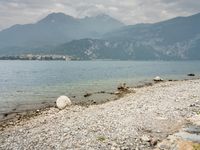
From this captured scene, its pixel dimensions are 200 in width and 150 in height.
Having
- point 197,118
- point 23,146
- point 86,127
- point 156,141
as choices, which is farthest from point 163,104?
point 23,146

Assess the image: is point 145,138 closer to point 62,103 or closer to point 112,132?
point 112,132

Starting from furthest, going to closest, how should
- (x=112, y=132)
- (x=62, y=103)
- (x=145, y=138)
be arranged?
1. (x=62, y=103)
2. (x=112, y=132)
3. (x=145, y=138)

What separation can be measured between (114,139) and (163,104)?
1558cm

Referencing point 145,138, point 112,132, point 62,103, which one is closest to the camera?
point 145,138

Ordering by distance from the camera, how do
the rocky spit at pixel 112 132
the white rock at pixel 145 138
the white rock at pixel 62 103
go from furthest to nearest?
1. the white rock at pixel 62 103
2. the white rock at pixel 145 138
3. the rocky spit at pixel 112 132

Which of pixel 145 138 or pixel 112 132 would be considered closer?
pixel 145 138

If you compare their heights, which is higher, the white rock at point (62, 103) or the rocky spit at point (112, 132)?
the rocky spit at point (112, 132)

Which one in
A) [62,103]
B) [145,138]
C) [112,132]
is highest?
[145,138]

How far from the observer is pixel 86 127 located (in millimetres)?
27219

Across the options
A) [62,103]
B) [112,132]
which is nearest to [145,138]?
[112,132]

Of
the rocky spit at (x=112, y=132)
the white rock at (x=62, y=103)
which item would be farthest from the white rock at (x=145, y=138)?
the white rock at (x=62, y=103)

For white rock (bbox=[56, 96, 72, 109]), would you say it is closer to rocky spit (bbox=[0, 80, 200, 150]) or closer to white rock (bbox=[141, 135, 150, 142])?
rocky spit (bbox=[0, 80, 200, 150])

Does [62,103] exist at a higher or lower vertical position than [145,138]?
lower

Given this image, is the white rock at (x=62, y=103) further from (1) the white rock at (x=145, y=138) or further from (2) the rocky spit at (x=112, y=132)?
(1) the white rock at (x=145, y=138)
